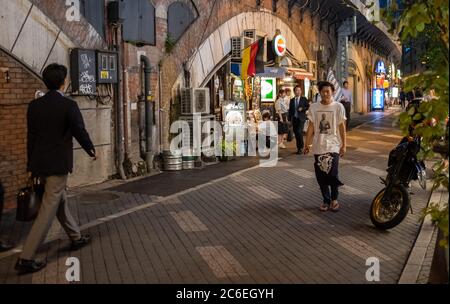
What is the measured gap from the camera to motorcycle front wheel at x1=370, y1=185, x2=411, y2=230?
6.60 metres

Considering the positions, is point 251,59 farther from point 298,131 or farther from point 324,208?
point 324,208

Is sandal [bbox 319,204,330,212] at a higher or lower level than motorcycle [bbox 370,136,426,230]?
lower

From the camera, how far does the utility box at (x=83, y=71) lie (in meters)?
9.45

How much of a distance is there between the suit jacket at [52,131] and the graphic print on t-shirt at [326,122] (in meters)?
3.66

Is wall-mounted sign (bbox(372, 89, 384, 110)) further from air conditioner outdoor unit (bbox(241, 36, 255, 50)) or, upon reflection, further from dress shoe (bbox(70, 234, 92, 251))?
dress shoe (bbox(70, 234, 92, 251))

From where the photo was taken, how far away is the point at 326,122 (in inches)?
300

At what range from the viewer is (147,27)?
11.4m

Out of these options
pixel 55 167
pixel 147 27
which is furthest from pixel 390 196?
pixel 147 27

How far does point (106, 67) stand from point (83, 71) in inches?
23.9

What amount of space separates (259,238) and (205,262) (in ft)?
3.63

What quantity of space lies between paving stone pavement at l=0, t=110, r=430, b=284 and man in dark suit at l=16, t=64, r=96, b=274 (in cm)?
38

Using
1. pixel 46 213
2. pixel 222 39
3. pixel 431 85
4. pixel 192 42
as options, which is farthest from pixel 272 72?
pixel 431 85

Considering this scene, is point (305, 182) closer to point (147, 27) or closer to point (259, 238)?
point (259, 238)

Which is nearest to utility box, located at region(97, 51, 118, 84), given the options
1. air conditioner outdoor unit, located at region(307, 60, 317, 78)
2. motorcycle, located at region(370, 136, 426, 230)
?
motorcycle, located at region(370, 136, 426, 230)
